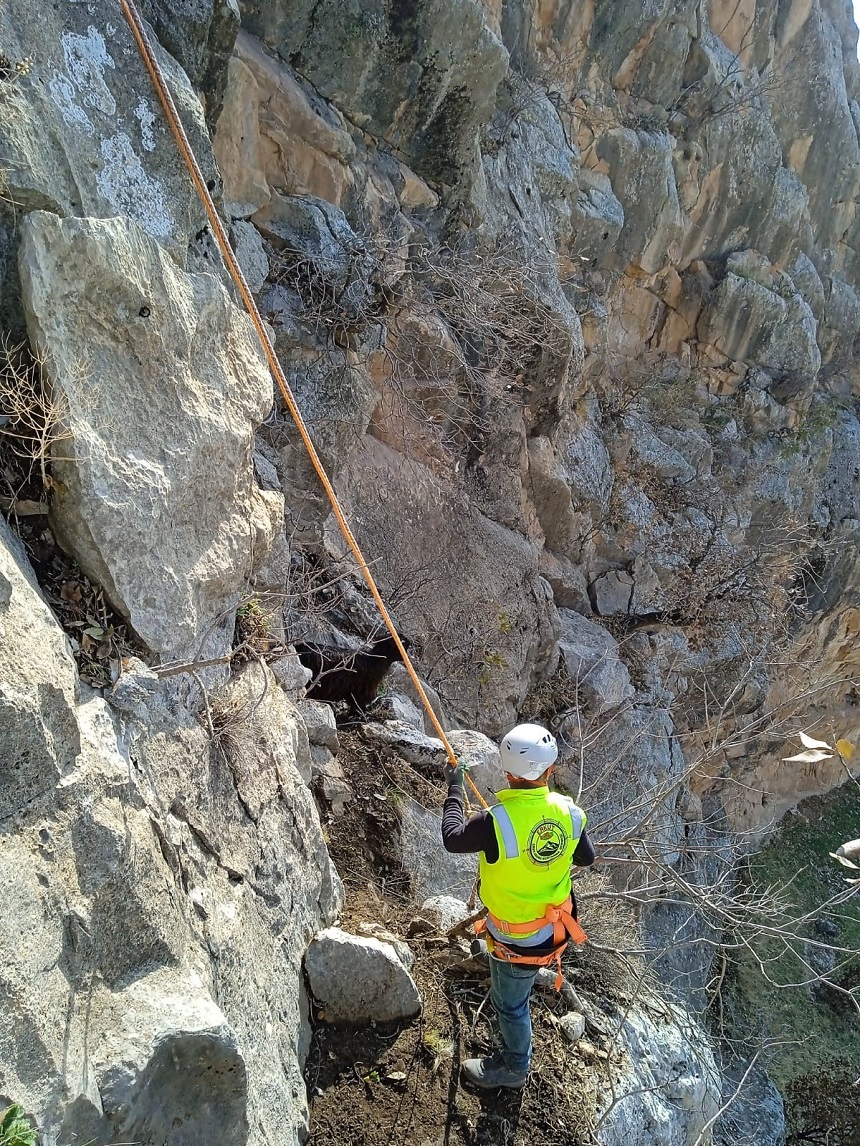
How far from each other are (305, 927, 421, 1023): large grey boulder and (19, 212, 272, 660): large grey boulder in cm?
128

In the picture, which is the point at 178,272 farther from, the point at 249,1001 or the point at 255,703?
the point at 249,1001

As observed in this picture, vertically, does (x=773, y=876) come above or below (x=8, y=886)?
below

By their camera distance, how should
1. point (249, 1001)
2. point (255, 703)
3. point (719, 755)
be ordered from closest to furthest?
1. point (249, 1001)
2. point (255, 703)
3. point (719, 755)

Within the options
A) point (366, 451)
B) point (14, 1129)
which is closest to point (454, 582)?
point (366, 451)

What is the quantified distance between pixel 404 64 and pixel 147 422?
5068 millimetres

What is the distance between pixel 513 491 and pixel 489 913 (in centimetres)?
556

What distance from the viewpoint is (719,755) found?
11242mm

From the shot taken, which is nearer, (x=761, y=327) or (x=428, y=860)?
(x=428, y=860)

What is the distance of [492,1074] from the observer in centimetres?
286

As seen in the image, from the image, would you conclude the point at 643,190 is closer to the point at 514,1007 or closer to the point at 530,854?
the point at 530,854

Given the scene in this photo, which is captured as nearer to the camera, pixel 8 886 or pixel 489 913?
pixel 8 886

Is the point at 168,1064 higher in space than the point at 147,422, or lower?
lower

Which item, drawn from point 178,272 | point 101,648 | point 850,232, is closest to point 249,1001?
point 101,648

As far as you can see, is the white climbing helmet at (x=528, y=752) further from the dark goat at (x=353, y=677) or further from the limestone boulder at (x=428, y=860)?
the dark goat at (x=353, y=677)
